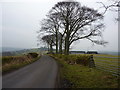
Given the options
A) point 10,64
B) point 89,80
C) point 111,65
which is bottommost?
point 89,80

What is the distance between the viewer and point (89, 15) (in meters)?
19.6

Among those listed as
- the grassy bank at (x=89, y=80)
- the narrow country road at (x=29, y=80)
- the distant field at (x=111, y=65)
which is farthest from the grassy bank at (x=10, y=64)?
the distant field at (x=111, y=65)

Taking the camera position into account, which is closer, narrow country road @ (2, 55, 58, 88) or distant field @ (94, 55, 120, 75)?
narrow country road @ (2, 55, 58, 88)

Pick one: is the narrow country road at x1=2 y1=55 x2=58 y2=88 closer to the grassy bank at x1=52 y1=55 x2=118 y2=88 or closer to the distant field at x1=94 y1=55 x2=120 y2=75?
the grassy bank at x1=52 y1=55 x2=118 y2=88

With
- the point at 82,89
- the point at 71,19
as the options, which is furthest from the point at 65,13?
the point at 82,89

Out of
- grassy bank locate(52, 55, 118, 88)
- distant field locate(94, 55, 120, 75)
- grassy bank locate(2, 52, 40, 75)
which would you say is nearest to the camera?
grassy bank locate(52, 55, 118, 88)

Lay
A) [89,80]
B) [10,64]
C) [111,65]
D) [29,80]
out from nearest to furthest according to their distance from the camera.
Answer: [29,80]
[89,80]
[111,65]
[10,64]

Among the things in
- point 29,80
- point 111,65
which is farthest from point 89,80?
point 29,80

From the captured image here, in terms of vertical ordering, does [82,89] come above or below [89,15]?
below

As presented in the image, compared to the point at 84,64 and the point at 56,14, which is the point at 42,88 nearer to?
the point at 84,64

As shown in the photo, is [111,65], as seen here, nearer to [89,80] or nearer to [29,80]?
[89,80]

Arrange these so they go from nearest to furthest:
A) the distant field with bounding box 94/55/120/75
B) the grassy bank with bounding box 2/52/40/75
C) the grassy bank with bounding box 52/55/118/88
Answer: the grassy bank with bounding box 52/55/118/88
the distant field with bounding box 94/55/120/75
the grassy bank with bounding box 2/52/40/75

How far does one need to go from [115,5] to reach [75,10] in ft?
45.1

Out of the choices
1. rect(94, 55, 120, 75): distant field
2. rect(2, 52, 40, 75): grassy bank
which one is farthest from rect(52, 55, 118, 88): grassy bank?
rect(2, 52, 40, 75): grassy bank
